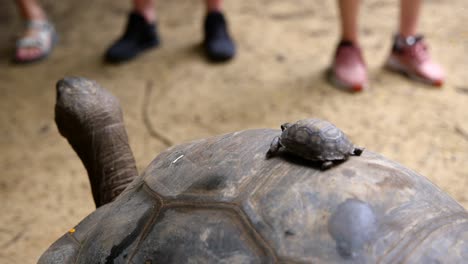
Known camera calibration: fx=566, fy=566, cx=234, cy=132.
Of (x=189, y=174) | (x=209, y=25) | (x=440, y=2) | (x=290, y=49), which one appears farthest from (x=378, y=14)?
(x=189, y=174)

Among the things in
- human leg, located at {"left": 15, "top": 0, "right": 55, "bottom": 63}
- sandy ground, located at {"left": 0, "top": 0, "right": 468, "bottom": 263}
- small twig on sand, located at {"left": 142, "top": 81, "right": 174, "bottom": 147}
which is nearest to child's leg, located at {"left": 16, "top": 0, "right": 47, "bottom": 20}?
human leg, located at {"left": 15, "top": 0, "right": 55, "bottom": 63}

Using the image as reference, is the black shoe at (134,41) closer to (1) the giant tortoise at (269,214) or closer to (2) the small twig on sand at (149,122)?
(2) the small twig on sand at (149,122)

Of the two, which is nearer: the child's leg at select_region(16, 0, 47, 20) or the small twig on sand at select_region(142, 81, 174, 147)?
the small twig on sand at select_region(142, 81, 174, 147)

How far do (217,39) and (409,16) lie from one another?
1082 mm

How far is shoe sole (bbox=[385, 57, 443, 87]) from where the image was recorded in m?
2.88

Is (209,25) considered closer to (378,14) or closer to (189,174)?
(378,14)

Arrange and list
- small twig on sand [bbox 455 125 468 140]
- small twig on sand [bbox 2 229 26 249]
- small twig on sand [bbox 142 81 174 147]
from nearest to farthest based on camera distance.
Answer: small twig on sand [bbox 2 229 26 249], small twig on sand [bbox 455 125 468 140], small twig on sand [bbox 142 81 174 147]

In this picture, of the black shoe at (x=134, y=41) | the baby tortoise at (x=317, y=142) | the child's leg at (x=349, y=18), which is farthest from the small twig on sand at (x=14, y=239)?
the child's leg at (x=349, y=18)

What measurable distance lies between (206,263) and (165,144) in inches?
62.3

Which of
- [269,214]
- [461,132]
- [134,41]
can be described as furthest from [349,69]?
[269,214]

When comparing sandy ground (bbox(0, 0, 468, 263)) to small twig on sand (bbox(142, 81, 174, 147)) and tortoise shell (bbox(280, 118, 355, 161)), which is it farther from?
tortoise shell (bbox(280, 118, 355, 161))

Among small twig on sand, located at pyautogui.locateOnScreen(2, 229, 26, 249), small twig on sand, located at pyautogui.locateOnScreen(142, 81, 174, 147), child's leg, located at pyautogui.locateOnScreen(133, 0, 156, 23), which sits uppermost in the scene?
child's leg, located at pyautogui.locateOnScreen(133, 0, 156, 23)

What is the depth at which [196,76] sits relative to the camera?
3168 millimetres

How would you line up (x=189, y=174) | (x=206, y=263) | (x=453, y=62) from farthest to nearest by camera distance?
1. (x=453, y=62)
2. (x=189, y=174)
3. (x=206, y=263)
